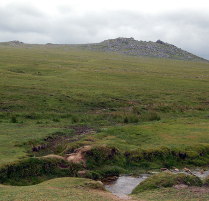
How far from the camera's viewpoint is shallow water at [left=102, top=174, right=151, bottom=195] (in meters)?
15.2

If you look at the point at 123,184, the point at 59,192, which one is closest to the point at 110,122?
the point at 123,184

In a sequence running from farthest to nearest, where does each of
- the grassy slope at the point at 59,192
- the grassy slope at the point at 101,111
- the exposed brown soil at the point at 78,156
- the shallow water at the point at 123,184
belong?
the grassy slope at the point at 101,111
the exposed brown soil at the point at 78,156
the shallow water at the point at 123,184
the grassy slope at the point at 59,192

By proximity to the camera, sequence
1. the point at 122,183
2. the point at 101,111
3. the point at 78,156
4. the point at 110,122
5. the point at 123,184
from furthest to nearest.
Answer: the point at 101,111
the point at 110,122
the point at 78,156
the point at 122,183
the point at 123,184

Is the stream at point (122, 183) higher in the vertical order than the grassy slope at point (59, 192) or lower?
lower

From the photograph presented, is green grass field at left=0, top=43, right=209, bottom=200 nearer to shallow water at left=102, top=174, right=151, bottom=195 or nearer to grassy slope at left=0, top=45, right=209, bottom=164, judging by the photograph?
grassy slope at left=0, top=45, right=209, bottom=164

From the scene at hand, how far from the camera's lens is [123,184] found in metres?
16.2

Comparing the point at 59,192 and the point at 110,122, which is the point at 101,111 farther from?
the point at 59,192

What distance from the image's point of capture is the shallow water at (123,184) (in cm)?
1516

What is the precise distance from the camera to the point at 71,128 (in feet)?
93.5

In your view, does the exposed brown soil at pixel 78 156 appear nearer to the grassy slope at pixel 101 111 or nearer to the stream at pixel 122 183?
the stream at pixel 122 183

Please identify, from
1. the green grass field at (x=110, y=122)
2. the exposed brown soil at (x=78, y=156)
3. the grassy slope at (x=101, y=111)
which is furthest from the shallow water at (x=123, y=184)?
the grassy slope at (x=101, y=111)

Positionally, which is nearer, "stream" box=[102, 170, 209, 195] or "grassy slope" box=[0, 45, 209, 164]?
"stream" box=[102, 170, 209, 195]

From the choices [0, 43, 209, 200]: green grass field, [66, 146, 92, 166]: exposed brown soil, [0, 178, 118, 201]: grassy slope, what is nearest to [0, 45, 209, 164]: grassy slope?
[0, 43, 209, 200]: green grass field

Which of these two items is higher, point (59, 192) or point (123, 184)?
point (59, 192)
